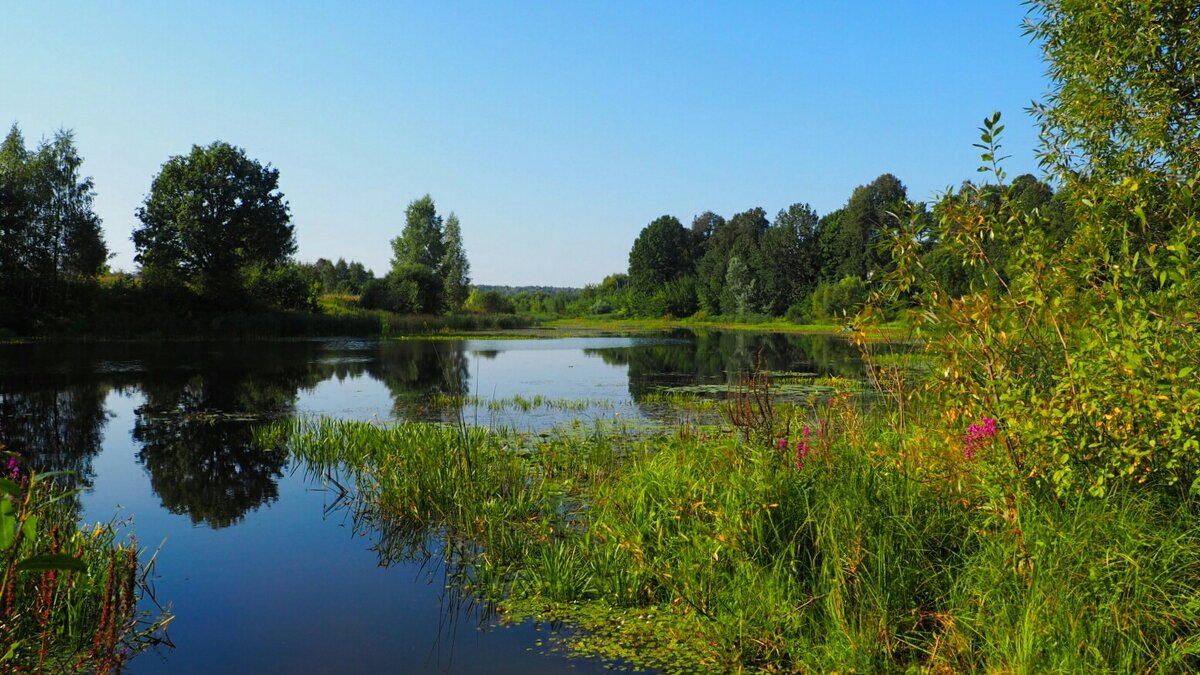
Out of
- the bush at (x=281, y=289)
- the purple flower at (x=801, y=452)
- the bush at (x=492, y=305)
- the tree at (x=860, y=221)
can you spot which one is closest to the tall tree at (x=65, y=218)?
the bush at (x=281, y=289)

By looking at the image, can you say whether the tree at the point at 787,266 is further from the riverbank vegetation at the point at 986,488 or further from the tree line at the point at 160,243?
the riverbank vegetation at the point at 986,488

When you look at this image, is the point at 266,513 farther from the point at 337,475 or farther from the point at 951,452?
the point at 951,452

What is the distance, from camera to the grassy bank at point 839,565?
3.93 m

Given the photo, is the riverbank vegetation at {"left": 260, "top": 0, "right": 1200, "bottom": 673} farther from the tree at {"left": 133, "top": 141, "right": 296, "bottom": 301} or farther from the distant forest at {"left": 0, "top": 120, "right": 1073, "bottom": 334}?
the tree at {"left": 133, "top": 141, "right": 296, "bottom": 301}

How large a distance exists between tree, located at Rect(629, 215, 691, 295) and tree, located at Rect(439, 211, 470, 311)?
22.4 metres

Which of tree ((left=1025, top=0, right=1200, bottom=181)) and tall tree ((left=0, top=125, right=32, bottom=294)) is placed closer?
tree ((left=1025, top=0, right=1200, bottom=181))

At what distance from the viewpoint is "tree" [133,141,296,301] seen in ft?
144

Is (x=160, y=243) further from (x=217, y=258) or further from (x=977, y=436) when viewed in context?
(x=977, y=436)

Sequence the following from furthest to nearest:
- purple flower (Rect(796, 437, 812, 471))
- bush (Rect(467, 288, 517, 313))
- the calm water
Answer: bush (Rect(467, 288, 517, 313)) < purple flower (Rect(796, 437, 812, 471)) < the calm water

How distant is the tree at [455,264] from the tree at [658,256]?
73.4 ft

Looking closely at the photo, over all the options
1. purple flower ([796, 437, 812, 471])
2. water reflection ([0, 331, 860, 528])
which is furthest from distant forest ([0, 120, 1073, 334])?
purple flower ([796, 437, 812, 471])

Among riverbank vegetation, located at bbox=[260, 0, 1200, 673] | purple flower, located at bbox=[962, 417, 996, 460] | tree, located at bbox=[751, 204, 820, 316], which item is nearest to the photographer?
riverbank vegetation, located at bbox=[260, 0, 1200, 673]

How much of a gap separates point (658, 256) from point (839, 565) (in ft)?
296

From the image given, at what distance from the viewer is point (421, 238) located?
76.9 metres
